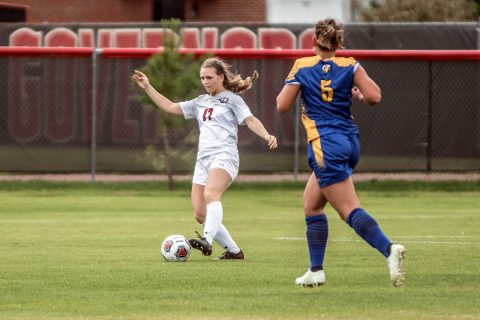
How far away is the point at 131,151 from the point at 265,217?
643cm

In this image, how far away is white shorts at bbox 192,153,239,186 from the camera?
1191cm

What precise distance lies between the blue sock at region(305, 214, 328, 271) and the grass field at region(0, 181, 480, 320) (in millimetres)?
236

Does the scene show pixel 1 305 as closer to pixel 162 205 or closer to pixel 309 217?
pixel 309 217

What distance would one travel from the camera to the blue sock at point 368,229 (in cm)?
903

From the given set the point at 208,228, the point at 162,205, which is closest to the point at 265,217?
the point at 162,205

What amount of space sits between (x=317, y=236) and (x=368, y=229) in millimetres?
524

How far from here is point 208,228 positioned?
11711mm

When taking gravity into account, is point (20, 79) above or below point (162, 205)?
above

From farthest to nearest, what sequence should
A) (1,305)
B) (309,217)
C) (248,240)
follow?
(248,240) < (309,217) < (1,305)

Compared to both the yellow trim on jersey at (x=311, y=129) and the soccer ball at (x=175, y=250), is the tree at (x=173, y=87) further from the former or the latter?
the yellow trim on jersey at (x=311, y=129)

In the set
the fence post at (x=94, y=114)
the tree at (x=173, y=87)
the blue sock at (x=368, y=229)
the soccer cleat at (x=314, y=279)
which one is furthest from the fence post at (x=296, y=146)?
the blue sock at (x=368, y=229)

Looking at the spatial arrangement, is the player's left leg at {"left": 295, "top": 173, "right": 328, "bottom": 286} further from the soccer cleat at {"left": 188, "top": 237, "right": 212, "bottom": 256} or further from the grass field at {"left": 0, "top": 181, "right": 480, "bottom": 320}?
the soccer cleat at {"left": 188, "top": 237, "right": 212, "bottom": 256}

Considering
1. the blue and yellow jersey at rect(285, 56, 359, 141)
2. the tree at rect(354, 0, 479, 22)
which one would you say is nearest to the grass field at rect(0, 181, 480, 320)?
the blue and yellow jersey at rect(285, 56, 359, 141)

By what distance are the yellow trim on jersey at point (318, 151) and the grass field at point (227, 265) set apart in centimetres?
94
